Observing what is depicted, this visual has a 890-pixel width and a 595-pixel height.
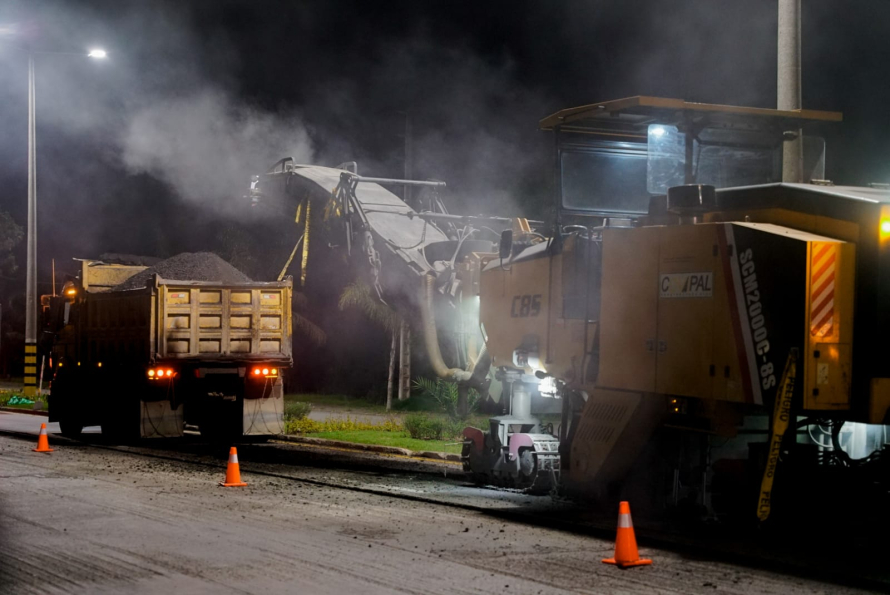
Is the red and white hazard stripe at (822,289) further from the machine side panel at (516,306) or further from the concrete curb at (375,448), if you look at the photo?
the concrete curb at (375,448)

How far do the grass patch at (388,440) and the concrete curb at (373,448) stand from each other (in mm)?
131

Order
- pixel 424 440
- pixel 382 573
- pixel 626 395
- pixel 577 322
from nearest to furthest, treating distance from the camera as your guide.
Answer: pixel 382 573 → pixel 626 395 → pixel 577 322 → pixel 424 440

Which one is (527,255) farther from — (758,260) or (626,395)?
(758,260)

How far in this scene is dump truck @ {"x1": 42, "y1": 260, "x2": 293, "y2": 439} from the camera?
734 inches

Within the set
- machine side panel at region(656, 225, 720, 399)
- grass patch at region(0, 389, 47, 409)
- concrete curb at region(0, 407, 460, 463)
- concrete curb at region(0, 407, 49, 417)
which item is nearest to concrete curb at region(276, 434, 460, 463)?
concrete curb at region(0, 407, 460, 463)

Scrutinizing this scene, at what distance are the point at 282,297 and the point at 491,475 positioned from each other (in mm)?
7799

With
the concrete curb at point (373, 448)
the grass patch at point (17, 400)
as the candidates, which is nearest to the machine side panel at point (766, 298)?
the concrete curb at point (373, 448)

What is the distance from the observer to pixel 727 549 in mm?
8883

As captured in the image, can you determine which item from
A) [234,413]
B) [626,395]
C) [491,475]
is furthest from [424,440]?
[626,395]

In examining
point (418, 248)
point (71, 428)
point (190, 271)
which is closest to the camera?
point (418, 248)

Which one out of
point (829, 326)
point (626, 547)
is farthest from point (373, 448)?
point (829, 326)

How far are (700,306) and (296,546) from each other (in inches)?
145

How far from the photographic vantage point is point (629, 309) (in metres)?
10.0

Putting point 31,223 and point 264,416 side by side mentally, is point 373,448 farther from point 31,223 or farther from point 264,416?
point 31,223
